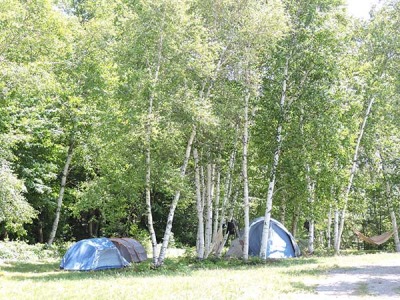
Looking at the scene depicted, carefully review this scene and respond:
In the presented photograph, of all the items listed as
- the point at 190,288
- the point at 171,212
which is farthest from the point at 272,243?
the point at 190,288

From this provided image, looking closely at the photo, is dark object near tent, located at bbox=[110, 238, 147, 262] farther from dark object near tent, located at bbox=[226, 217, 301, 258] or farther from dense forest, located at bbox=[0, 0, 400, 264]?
dark object near tent, located at bbox=[226, 217, 301, 258]

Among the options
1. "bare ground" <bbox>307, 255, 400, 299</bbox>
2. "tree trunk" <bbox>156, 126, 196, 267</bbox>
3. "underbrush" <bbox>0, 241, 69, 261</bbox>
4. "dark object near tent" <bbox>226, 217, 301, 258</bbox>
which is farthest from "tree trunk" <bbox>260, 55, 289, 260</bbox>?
"underbrush" <bbox>0, 241, 69, 261</bbox>

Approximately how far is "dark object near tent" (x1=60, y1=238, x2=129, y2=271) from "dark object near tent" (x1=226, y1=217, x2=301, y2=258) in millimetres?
5415

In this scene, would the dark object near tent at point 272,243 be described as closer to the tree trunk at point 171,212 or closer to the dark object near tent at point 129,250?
the dark object near tent at point 129,250

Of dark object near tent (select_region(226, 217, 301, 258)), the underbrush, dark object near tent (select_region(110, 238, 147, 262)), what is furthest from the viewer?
the underbrush

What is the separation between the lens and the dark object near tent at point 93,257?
16781 mm

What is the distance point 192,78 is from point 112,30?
31.7 feet

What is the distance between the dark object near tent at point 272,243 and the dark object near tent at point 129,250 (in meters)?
4.10

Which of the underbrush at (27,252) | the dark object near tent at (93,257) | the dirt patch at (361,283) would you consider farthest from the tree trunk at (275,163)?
the underbrush at (27,252)

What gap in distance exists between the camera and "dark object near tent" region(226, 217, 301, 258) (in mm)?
20297

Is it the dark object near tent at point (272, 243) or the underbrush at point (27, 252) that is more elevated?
the dark object near tent at point (272, 243)

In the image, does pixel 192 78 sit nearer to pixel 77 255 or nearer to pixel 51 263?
pixel 77 255

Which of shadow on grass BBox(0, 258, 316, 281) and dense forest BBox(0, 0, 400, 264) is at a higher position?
dense forest BBox(0, 0, 400, 264)

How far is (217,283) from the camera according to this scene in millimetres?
10898
